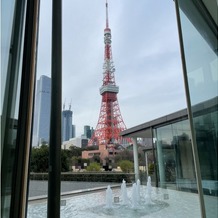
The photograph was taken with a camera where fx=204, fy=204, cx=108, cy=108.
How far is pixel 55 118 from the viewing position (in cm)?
124

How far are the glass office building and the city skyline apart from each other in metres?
0.28

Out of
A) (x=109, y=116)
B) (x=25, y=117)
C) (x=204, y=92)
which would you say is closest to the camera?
(x=25, y=117)

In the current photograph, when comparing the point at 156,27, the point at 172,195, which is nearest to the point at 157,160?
the point at 172,195

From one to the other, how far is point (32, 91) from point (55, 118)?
0.71ft

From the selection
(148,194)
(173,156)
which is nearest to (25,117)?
(173,156)

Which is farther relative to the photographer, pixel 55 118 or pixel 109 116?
pixel 109 116

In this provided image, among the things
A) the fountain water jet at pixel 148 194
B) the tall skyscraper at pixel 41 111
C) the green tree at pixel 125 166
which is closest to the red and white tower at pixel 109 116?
the green tree at pixel 125 166

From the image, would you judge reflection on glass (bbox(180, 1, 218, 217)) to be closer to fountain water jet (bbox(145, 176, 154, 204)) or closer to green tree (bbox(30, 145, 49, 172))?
green tree (bbox(30, 145, 49, 172))

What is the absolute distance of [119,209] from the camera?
456cm

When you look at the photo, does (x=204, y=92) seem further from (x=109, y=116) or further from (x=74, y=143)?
(x=109, y=116)

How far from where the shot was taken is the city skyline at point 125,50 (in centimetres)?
224

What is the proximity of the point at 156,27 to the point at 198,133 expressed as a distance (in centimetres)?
264

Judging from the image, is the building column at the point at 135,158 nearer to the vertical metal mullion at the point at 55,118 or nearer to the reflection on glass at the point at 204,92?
the reflection on glass at the point at 204,92

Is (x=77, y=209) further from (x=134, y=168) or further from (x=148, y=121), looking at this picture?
(x=134, y=168)
